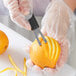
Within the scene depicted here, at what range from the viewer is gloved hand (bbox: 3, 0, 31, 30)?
1.86 ft

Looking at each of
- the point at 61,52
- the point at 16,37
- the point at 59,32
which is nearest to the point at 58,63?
the point at 61,52

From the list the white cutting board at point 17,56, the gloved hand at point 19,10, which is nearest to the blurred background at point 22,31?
the white cutting board at point 17,56

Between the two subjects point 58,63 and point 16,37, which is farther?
point 16,37

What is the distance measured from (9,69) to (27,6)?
0.87 ft

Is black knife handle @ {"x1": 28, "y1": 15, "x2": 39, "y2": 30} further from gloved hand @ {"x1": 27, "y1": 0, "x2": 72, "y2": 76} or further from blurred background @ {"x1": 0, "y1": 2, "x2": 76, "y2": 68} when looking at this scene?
blurred background @ {"x1": 0, "y1": 2, "x2": 76, "y2": 68}

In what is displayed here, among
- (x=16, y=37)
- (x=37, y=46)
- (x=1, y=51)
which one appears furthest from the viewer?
(x=16, y=37)

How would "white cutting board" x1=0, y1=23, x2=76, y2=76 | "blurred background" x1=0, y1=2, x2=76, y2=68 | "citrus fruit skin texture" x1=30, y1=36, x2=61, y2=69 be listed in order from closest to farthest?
"citrus fruit skin texture" x1=30, y1=36, x2=61, y2=69, "white cutting board" x1=0, y1=23, x2=76, y2=76, "blurred background" x1=0, y1=2, x2=76, y2=68

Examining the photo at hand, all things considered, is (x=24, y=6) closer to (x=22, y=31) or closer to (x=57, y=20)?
(x=57, y=20)

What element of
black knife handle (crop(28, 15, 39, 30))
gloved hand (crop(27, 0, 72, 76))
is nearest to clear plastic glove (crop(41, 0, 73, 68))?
gloved hand (crop(27, 0, 72, 76))

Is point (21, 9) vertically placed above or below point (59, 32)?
above

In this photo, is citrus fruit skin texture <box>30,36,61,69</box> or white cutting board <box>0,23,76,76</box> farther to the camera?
white cutting board <box>0,23,76,76</box>

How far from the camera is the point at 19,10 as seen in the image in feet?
1.92

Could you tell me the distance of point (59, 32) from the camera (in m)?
0.66

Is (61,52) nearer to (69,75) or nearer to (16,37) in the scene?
(69,75)
